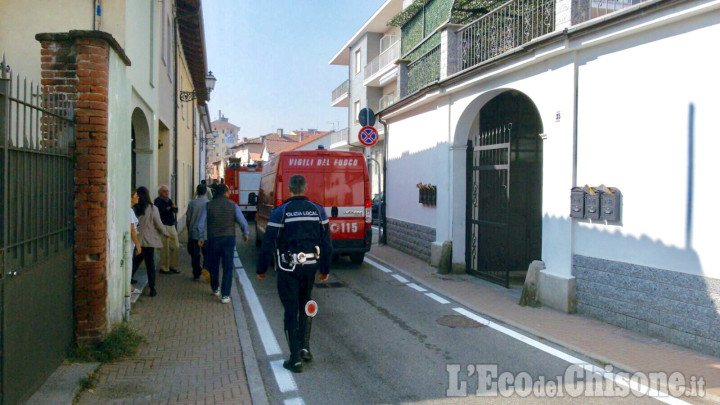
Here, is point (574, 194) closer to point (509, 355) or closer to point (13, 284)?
point (509, 355)

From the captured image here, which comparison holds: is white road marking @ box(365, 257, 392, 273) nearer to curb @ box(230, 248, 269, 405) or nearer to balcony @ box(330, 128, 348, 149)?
curb @ box(230, 248, 269, 405)

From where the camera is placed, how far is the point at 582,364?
19.1 ft

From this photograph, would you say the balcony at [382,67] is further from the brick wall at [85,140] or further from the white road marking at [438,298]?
the brick wall at [85,140]

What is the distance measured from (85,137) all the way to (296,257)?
2400 mm

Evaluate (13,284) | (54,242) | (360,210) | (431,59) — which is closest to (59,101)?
(54,242)

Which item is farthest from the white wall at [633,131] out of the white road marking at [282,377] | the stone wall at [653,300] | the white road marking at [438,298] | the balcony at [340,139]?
the balcony at [340,139]

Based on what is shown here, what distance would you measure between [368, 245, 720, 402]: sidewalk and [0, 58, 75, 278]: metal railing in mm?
5444

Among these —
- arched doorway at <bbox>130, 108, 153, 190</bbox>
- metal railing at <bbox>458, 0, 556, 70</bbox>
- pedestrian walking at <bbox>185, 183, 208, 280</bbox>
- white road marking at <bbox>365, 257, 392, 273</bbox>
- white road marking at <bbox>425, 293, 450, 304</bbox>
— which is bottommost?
white road marking at <bbox>425, 293, 450, 304</bbox>

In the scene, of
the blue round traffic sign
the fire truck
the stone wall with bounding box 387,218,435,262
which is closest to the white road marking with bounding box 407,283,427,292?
the stone wall with bounding box 387,218,435,262

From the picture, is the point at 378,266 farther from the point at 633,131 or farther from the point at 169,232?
the point at 633,131

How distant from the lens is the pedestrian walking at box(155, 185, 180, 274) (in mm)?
10562

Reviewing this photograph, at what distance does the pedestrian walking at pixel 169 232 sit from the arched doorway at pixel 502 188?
5842mm

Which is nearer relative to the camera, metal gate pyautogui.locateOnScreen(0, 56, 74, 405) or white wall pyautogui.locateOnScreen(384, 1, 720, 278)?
metal gate pyautogui.locateOnScreen(0, 56, 74, 405)

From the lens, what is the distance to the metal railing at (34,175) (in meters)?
4.00
